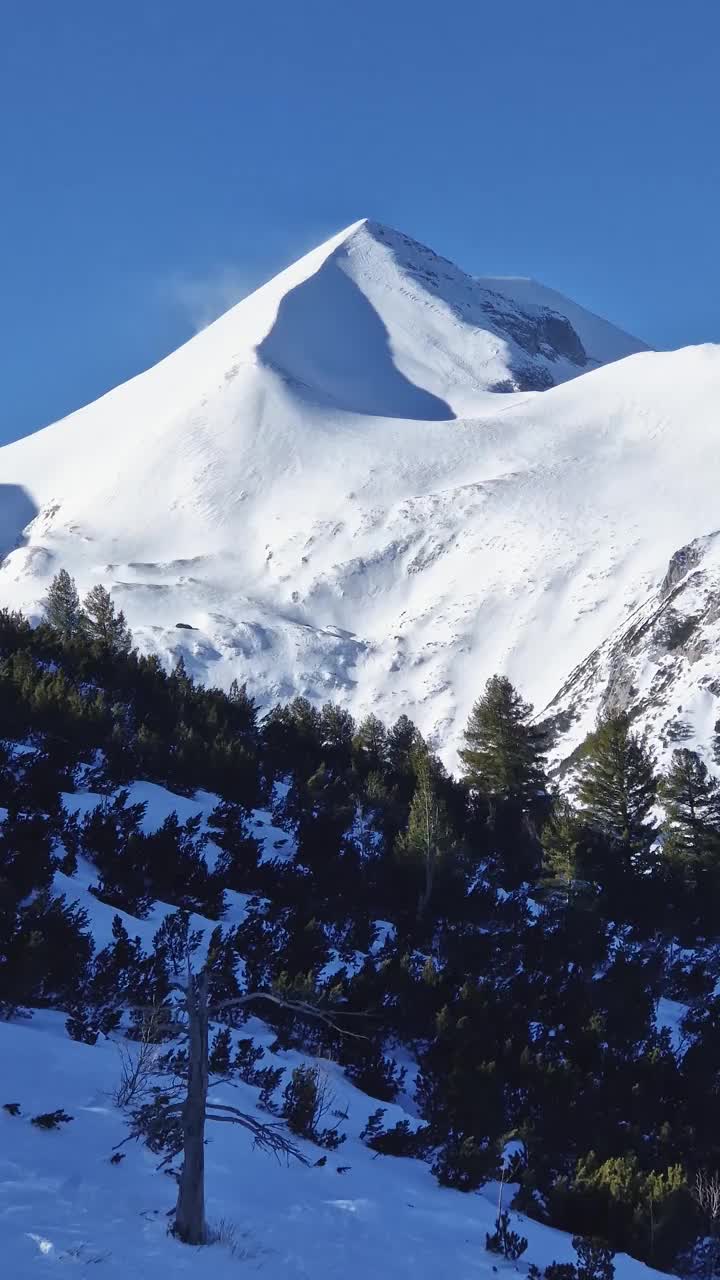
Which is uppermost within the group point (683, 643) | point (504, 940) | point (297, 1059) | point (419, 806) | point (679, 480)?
point (679, 480)

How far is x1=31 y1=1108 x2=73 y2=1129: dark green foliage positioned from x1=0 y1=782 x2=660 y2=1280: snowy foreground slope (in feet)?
0.21

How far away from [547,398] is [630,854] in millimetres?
113423

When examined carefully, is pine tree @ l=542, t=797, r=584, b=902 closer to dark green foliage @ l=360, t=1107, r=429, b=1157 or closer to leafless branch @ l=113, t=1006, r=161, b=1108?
dark green foliage @ l=360, t=1107, r=429, b=1157

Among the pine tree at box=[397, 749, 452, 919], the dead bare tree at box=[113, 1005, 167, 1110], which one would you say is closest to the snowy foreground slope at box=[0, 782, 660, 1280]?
the dead bare tree at box=[113, 1005, 167, 1110]

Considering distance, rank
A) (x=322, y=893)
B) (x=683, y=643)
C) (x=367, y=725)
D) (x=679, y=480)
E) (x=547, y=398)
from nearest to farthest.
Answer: (x=322, y=893) < (x=367, y=725) < (x=683, y=643) < (x=679, y=480) < (x=547, y=398)

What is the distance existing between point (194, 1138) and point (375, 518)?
103 meters

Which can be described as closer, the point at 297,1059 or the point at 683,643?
the point at 297,1059

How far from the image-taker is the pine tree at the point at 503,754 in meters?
32.8

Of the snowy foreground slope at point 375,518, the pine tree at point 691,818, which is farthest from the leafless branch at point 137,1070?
the snowy foreground slope at point 375,518

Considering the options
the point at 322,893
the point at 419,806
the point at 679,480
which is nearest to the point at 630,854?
the point at 419,806

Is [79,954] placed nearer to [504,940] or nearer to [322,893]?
[322,893]

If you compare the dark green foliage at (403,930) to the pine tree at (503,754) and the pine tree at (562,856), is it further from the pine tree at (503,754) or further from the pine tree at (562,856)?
the pine tree at (503,754)

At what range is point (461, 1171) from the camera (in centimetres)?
1146

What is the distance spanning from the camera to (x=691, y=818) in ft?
95.4
